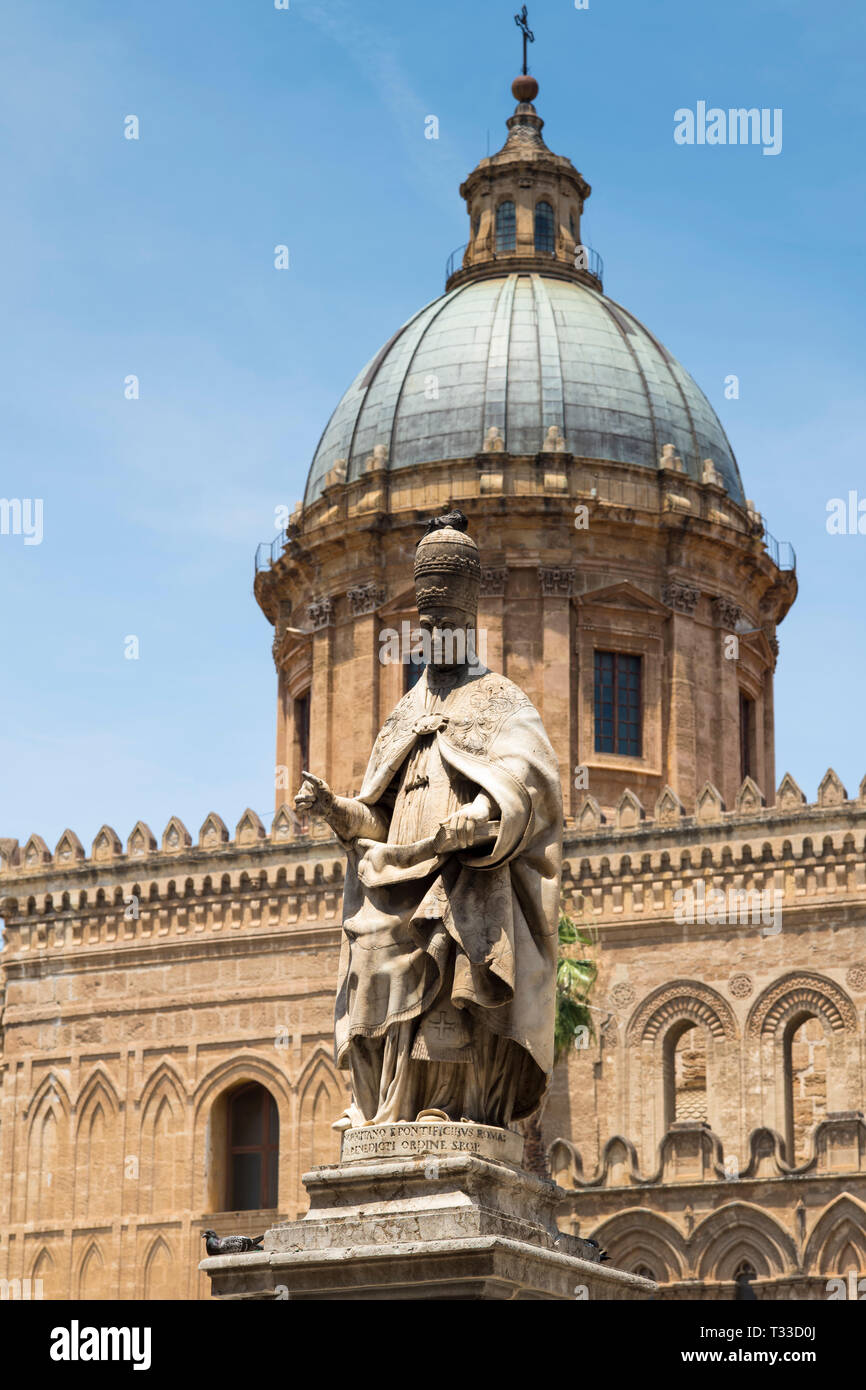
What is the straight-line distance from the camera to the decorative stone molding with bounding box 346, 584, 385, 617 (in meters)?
42.4

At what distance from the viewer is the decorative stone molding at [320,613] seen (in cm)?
4344

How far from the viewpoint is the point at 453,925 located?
26.3 ft

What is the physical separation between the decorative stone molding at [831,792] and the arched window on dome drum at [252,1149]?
33.6 feet

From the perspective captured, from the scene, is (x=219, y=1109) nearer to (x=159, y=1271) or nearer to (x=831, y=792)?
(x=159, y=1271)

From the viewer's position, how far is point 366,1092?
321 inches

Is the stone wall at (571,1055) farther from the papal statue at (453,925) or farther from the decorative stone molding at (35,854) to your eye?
the papal statue at (453,925)

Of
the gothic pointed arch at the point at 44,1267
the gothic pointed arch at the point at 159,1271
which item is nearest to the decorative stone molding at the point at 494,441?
the gothic pointed arch at the point at 159,1271

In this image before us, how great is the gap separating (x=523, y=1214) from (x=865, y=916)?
85.4ft

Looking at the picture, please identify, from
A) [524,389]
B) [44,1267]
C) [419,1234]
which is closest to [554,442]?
[524,389]

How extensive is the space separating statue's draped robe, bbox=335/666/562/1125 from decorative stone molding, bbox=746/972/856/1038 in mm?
25603

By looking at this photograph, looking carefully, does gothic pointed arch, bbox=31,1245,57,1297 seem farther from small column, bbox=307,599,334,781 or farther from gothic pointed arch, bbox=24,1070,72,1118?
small column, bbox=307,599,334,781

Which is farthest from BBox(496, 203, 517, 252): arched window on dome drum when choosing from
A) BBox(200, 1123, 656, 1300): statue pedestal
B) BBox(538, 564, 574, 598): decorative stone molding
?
BBox(200, 1123, 656, 1300): statue pedestal

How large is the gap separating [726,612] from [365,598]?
675cm
